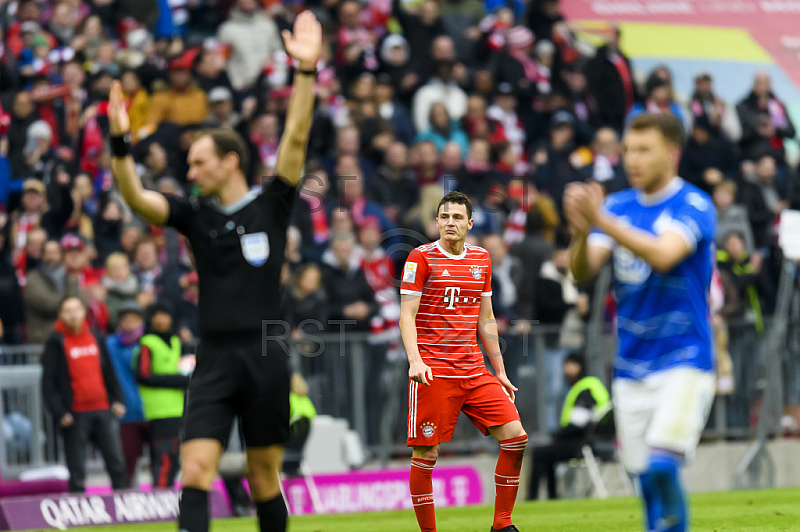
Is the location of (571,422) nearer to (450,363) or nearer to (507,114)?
(507,114)

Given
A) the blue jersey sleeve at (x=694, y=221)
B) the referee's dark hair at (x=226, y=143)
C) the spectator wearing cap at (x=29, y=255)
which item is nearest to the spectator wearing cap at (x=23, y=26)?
the spectator wearing cap at (x=29, y=255)

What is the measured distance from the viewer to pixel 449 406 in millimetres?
9094

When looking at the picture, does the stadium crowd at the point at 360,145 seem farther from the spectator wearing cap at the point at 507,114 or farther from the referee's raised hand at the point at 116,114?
the referee's raised hand at the point at 116,114

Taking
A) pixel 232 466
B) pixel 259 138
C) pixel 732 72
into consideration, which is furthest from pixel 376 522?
pixel 732 72

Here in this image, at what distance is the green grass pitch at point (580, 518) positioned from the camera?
10797 millimetres

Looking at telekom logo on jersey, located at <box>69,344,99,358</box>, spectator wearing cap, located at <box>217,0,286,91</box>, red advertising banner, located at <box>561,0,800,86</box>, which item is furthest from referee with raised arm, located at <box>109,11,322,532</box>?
red advertising banner, located at <box>561,0,800,86</box>

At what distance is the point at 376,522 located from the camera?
42.2 feet

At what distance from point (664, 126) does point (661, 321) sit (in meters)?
0.95

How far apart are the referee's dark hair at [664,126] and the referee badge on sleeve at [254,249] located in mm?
1948

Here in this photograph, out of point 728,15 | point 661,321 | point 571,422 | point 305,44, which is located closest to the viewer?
point 661,321

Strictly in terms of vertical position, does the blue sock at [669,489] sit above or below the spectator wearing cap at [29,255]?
below

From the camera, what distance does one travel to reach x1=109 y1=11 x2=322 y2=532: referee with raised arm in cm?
618

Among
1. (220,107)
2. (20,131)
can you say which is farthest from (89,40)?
(220,107)

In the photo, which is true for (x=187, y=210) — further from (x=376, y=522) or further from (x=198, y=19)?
(x=198, y=19)
